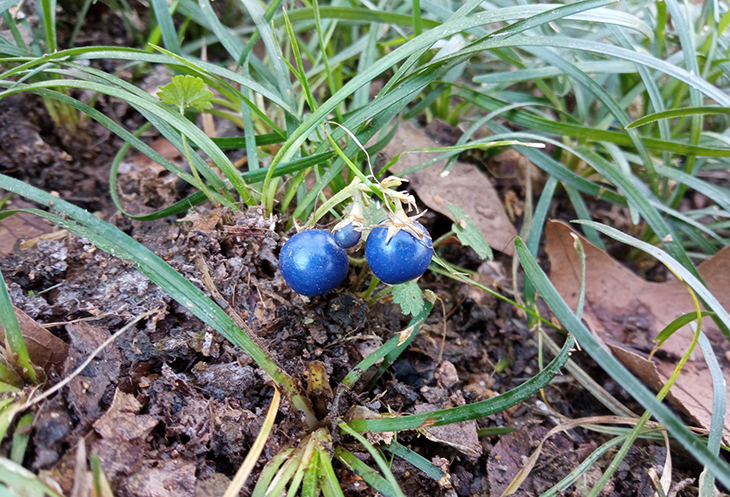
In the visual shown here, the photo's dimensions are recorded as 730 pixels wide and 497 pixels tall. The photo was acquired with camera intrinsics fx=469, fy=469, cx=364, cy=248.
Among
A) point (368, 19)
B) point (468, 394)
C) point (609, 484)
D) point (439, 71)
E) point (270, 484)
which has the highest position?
point (368, 19)

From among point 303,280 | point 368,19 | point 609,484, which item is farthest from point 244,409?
point 368,19

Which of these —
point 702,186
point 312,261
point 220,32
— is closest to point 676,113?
point 702,186

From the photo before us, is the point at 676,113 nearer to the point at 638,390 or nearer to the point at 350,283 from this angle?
the point at 638,390

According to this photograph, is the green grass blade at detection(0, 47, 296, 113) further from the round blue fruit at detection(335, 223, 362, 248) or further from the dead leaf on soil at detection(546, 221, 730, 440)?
the dead leaf on soil at detection(546, 221, 730, 440)

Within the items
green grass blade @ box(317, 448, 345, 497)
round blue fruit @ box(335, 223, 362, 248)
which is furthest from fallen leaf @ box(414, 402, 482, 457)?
round blue fruit @ box(335, 223, 362, 248)

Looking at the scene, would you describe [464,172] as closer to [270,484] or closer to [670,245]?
[670,245]

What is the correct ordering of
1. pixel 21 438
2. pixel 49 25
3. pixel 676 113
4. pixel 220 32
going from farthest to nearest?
pixel 220 32 < pixel 49 25 < pixel 676 113 < pixel 21 438

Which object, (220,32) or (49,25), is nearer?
(49,25)
